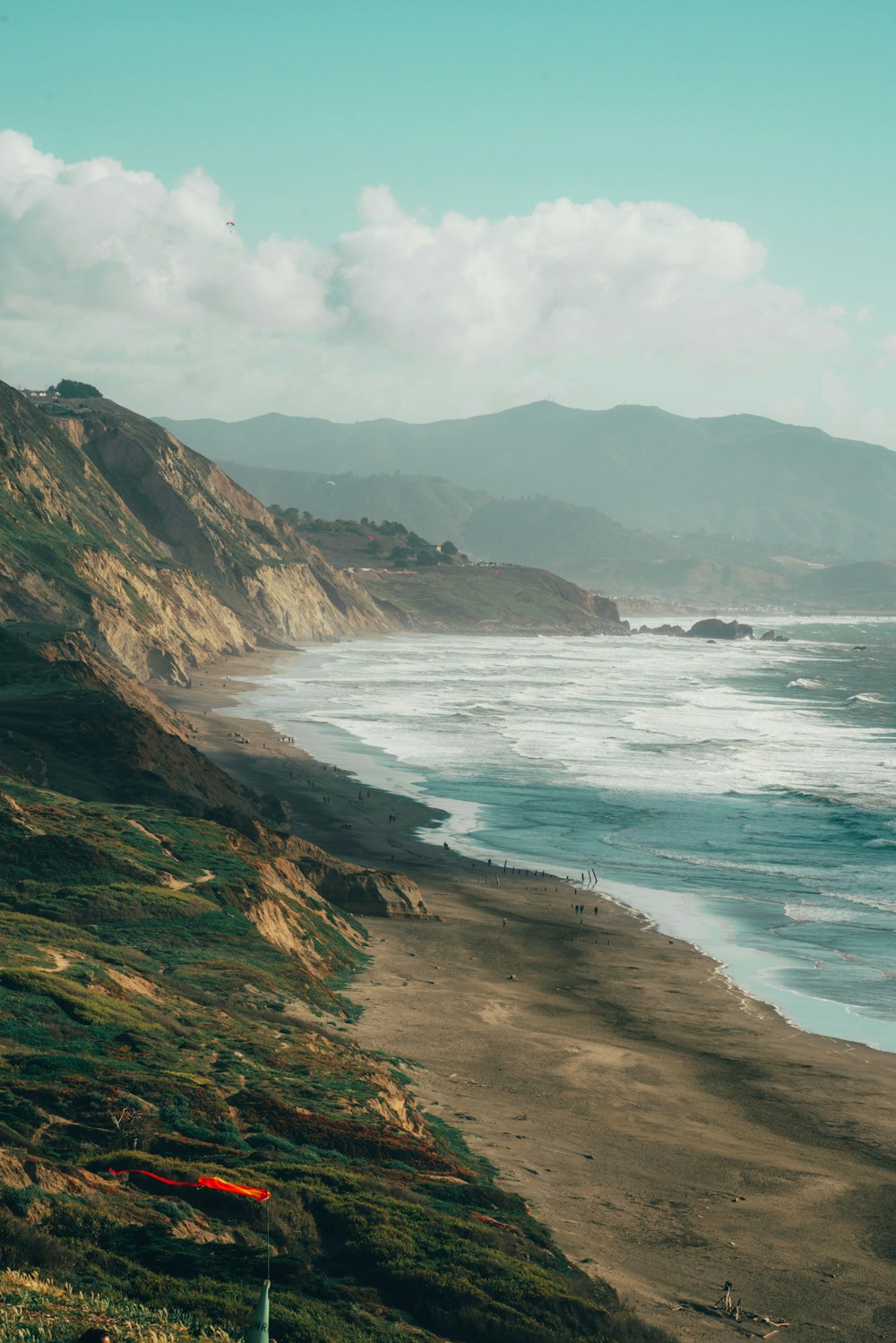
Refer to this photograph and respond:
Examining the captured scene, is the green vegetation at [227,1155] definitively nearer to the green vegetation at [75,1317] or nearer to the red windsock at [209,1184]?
the red windsock at [209,1184]

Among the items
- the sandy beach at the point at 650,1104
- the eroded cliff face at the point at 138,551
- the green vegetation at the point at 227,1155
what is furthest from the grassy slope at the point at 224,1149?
the eroded cliff face at the point at 138,551

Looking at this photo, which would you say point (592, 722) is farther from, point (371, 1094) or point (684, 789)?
point (371, 1094)

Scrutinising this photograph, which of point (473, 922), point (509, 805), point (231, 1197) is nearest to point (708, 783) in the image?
point (509, 805)

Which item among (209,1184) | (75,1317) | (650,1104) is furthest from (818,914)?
(75,1317)

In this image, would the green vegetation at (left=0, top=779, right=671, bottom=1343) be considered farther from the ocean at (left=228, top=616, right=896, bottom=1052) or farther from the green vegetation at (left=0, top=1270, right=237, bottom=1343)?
the ocean at (left=228, top=616, right=896, bottom=1052)

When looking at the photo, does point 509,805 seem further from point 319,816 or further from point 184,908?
point 184,908

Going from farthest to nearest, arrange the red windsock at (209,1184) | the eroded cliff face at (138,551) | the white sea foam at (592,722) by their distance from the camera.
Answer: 1. the eroded cliff face at (138,551)
2. the white sea foam at (592,722)
3. the red windsock at (209,1184)
